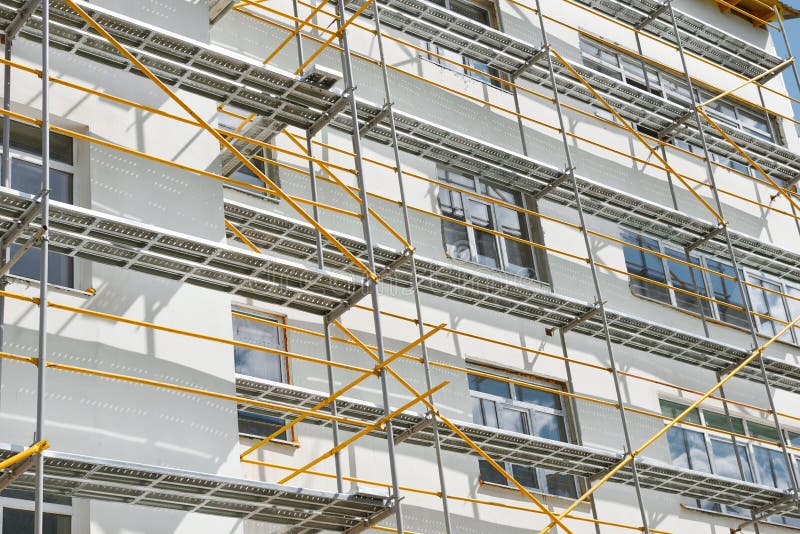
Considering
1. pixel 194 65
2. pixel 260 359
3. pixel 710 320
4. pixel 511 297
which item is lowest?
pixel 260 359

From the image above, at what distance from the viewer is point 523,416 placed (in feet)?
36.9

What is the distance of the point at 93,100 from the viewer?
8.59m

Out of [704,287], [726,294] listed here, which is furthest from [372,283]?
[726,294]

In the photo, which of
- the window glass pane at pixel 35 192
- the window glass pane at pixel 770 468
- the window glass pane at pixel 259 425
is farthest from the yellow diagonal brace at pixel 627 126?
the window glass pane at pixel 35 192

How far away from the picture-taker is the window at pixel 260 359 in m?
9.38

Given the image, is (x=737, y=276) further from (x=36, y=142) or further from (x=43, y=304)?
(x=43, y=304)

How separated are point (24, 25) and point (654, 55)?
28.8 feet

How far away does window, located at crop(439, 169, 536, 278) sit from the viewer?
11.7 m

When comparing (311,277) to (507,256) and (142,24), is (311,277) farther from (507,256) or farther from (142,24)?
(507,256)

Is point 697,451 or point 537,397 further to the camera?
point 697,451

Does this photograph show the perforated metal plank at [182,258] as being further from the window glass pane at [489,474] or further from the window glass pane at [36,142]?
the window glass pane at [489,474]

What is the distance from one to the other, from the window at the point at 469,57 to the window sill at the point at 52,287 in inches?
204

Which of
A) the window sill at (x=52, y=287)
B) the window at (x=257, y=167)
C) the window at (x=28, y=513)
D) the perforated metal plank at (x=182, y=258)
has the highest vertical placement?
the window at (x=257, y=167)

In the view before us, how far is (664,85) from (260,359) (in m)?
7.30
